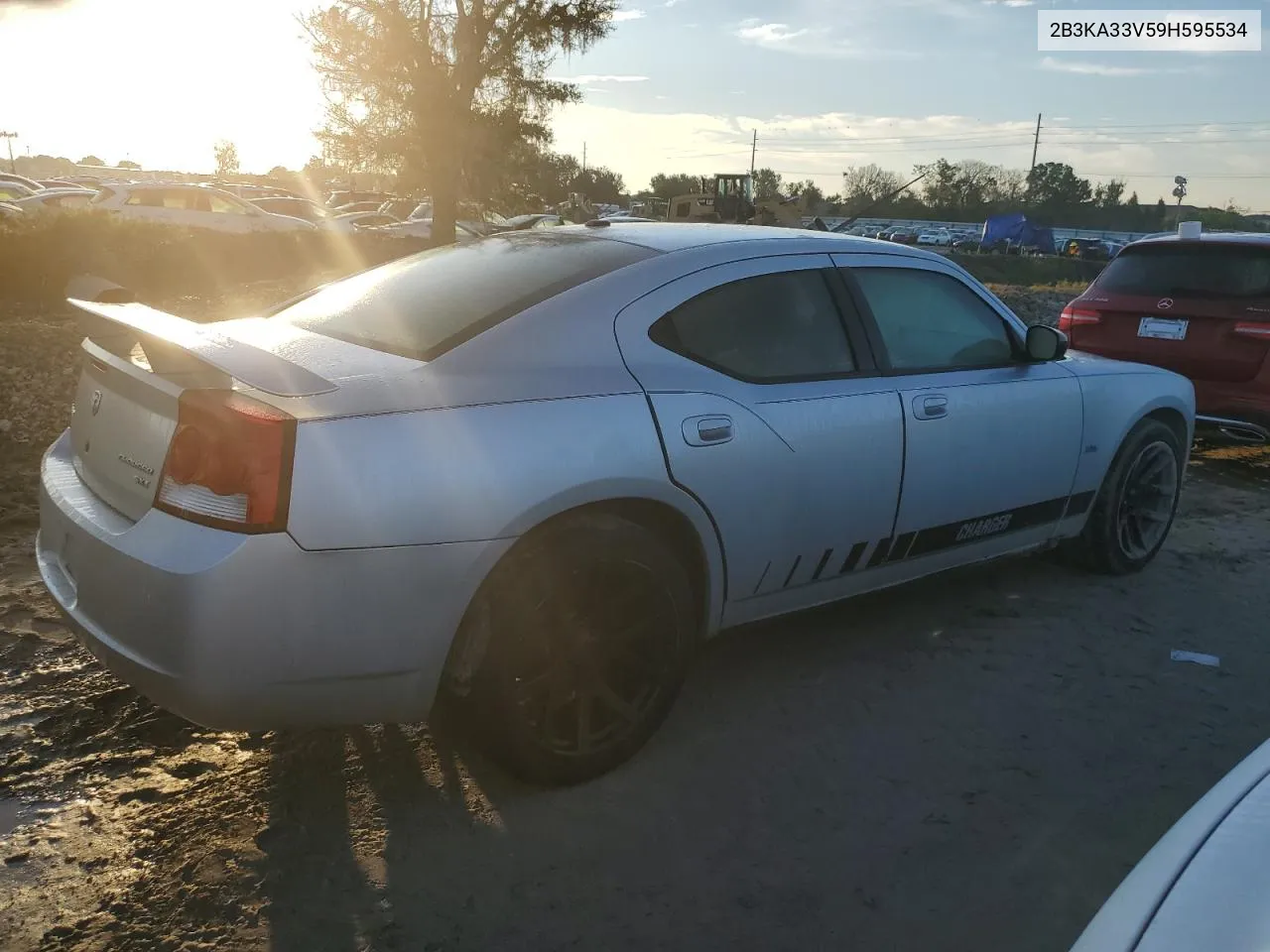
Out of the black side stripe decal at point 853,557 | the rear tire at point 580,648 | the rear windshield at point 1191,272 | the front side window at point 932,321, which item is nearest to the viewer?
the rear tire at point 580,648

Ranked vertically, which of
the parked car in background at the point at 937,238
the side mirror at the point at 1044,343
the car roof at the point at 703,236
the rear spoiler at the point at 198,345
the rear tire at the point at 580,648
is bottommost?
the rear tire at the point at 580,648

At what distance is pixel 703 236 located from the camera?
3.75m

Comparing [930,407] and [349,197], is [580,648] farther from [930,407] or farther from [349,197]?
[349,197]

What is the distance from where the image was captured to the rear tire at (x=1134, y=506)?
4.88 metres

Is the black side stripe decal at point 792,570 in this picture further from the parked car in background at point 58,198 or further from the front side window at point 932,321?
the parked car in background at point 58,198

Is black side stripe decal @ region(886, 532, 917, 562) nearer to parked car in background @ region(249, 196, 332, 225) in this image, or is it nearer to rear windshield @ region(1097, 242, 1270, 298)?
rear windshield @ region(1097, 242, 1270, 298)

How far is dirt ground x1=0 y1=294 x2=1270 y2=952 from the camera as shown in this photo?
255cm

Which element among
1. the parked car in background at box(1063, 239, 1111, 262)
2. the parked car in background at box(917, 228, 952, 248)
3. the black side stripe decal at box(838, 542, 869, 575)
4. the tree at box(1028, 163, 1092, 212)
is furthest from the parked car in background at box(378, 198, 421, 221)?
the tree at box(1028, 163, 1092, 212)

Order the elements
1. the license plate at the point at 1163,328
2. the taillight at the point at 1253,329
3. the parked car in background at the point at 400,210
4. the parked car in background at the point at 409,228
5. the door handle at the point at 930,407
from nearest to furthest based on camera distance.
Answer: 1. the door handle at the point at 930,407
2. the taillight at the point at 1253,329
3. the license plate at the point at 1163,328
4. the parked car in background at the point at 409,228
5. the parked car in background at the point at 400,210

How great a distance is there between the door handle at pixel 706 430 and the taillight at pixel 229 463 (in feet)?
3.83

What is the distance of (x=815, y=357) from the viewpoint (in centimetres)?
367

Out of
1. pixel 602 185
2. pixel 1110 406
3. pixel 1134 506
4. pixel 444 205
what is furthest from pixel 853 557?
pixel 602 185

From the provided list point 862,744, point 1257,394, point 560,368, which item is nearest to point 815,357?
point 560,368

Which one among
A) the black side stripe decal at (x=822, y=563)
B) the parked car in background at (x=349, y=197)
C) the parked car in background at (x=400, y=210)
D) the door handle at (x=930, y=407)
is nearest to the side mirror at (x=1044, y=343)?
the door handle at (x=930, y=407)
